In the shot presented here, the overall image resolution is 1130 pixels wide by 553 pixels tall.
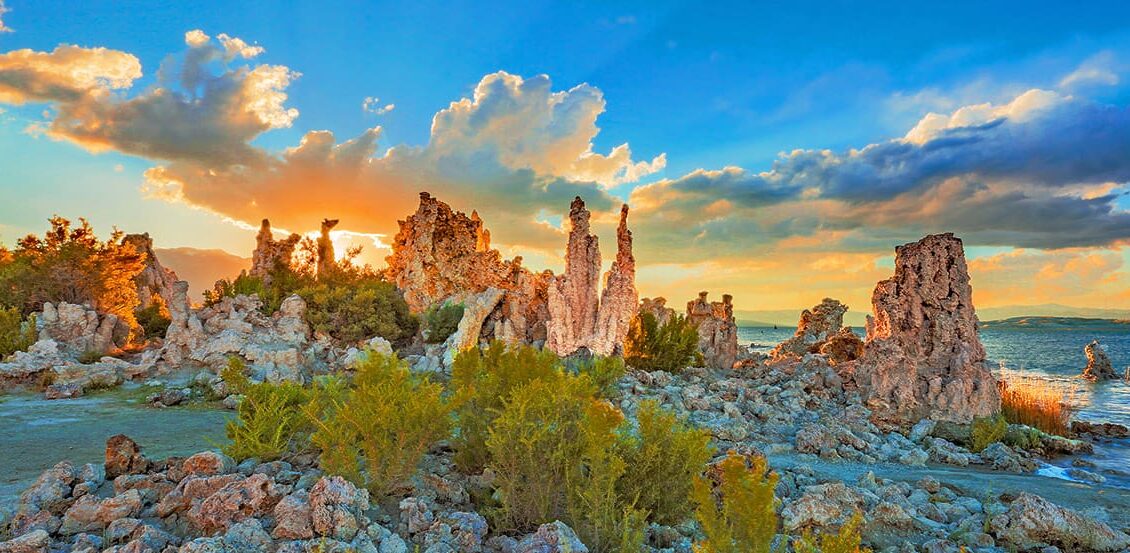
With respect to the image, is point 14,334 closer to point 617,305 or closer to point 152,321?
point 152,321

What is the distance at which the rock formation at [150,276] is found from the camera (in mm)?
25875

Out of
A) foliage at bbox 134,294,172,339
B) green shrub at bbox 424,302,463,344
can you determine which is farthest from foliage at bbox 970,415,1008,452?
foliage at bbox 134,294,172,339

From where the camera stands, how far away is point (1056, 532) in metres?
6.12

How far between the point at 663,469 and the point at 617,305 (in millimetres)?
16930

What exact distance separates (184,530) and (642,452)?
417cm

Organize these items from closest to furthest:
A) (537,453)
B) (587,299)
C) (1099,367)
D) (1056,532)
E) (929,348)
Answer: (537,453), (1056,532), (929,348), (587,299), (1099,367)

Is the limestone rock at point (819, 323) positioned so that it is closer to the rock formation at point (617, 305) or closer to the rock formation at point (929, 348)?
the rock formation at point (617, 305)

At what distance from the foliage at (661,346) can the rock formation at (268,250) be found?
718 inches

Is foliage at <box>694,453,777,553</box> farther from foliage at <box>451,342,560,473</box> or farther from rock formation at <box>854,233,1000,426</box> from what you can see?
rock formation at <box>854,233,1000,426</box>

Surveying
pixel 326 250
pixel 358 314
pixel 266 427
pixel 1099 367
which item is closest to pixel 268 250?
pixel 326 250

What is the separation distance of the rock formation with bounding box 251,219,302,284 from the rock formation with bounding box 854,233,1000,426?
25865 millimetres

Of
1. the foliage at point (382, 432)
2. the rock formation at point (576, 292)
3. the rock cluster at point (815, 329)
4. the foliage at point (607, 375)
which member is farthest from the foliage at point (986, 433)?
the rock cluster at point (815, 329)

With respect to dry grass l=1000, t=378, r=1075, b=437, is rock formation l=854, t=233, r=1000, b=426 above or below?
above

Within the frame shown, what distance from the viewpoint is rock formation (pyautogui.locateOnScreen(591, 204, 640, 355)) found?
878 inches
